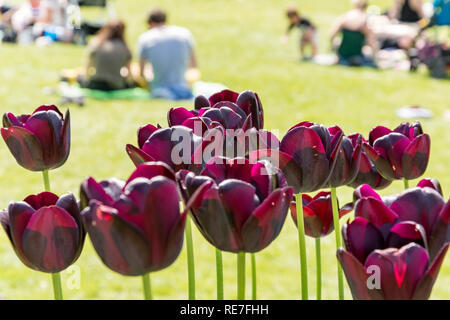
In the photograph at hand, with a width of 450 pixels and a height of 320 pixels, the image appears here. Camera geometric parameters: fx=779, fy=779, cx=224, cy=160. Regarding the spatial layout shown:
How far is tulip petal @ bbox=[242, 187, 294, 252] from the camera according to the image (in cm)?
78

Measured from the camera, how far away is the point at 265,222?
31.0 inches

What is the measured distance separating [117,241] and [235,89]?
411 inches

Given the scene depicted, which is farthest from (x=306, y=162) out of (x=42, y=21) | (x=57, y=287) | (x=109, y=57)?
(x=42, y=21)

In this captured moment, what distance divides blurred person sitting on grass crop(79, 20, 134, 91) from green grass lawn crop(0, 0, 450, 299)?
424 millimetres

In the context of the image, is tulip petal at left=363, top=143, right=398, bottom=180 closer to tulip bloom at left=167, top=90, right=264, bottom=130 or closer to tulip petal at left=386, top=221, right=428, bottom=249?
tulip bloom at left=167, top=90, right=264, bottom=130

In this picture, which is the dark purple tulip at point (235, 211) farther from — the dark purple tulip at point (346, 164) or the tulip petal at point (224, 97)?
the tulip petal at point (224, 97)

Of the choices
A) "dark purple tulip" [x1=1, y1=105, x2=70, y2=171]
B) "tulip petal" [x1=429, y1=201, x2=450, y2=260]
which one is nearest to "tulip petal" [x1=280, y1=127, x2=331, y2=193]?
"tulip petal" [x1=429, y1=201, x2=450, y2=260]

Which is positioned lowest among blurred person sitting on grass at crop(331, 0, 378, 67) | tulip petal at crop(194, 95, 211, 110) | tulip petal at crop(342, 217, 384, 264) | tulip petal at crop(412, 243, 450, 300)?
blurred person sitting on grass at crop(331, 0, 378, 67)

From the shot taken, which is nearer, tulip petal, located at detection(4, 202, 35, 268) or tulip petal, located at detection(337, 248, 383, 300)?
tulip petal, located at detection(337, 248, 383, 300)

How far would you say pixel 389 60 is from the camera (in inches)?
542

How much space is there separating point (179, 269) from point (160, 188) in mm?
4054

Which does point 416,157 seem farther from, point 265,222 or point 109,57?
point 109,57
